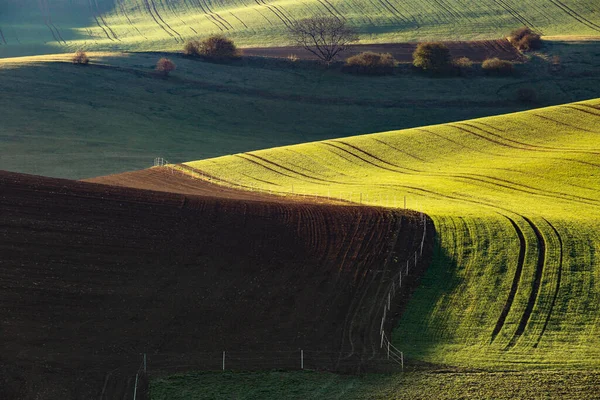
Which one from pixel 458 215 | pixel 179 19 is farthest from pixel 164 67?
pixel 458 215

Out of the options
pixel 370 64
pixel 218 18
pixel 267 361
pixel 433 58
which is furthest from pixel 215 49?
pixel 267 361

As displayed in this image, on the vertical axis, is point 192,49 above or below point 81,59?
above

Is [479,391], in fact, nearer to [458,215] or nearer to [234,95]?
[458,215]

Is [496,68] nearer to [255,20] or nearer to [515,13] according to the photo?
[515,13]

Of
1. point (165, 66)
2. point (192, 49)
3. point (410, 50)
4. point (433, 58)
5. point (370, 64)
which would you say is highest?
point (410, 50)

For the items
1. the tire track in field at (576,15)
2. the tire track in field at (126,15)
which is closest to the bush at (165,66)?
the tire track in field at (126,15)

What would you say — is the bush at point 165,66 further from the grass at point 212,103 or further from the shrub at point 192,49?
the shrub at point 192,49

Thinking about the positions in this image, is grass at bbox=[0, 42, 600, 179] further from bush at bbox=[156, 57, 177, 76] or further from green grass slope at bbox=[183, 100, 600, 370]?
green grass slope at bbox=[183, 100, 600, 370]
